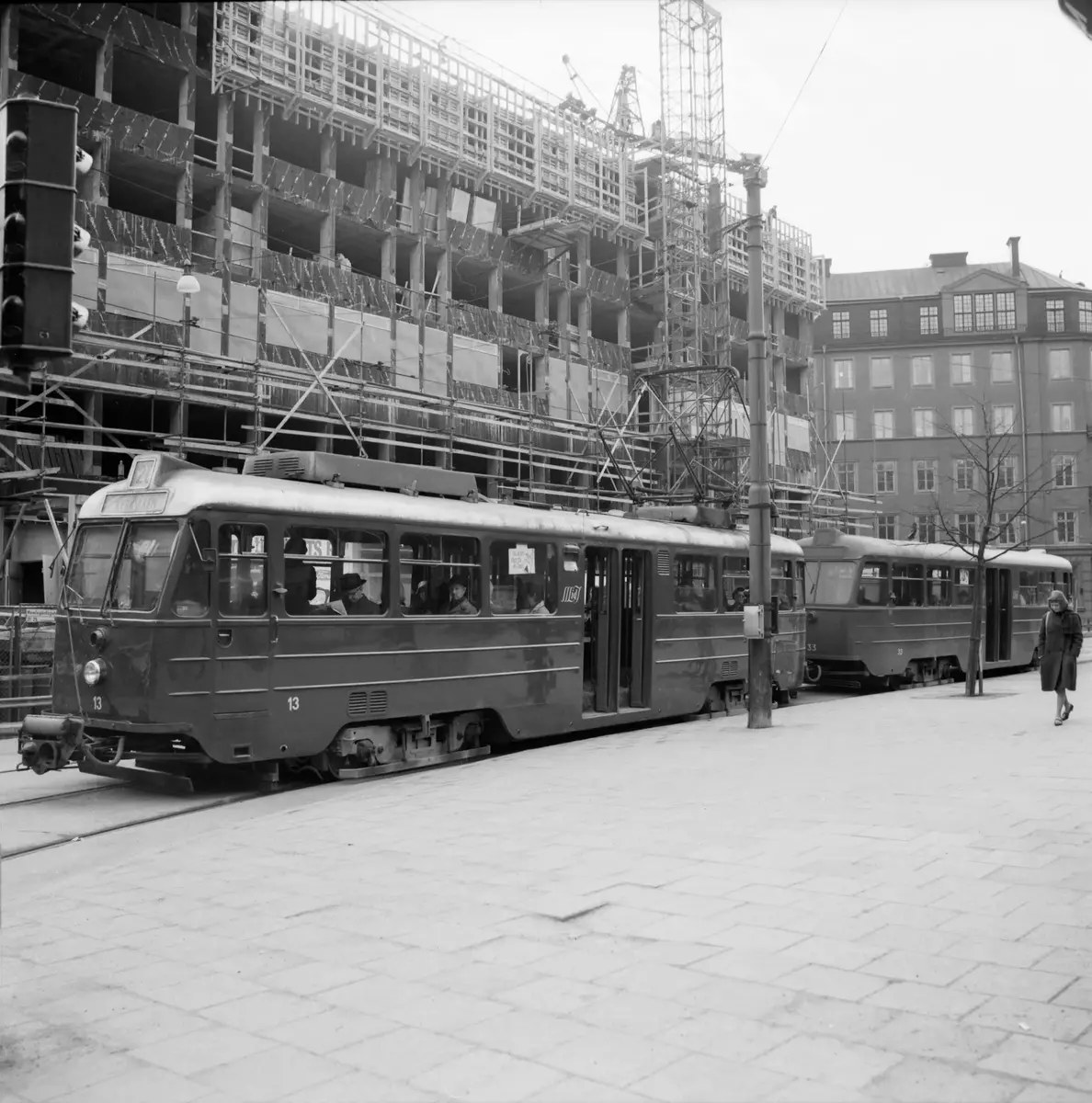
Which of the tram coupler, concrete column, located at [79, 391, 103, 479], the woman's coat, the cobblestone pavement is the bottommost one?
the cobblestone pavement

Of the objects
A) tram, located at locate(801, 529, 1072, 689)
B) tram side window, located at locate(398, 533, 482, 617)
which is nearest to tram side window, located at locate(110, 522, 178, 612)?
tram side window, located at locate(398, 533, 482, 617)

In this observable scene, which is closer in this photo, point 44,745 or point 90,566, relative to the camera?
point 44,745

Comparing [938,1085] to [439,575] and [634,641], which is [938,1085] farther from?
[634,641]

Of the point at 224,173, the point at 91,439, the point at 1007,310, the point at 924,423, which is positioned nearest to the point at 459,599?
the point at 91,439

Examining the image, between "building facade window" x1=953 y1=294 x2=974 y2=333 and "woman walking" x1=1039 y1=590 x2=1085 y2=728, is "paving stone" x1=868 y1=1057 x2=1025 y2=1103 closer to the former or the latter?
"woman walking" x1=1039 y1=590 x2=1085 y2=728

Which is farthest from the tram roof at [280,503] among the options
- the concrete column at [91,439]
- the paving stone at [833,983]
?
the concrete column at [91,439]

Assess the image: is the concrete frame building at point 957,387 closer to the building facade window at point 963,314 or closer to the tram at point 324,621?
the building facade window at point 963,314

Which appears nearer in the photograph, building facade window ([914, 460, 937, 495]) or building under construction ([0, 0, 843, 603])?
building under construction ([0, 0, 843, 603])

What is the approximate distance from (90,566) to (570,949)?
7246mm

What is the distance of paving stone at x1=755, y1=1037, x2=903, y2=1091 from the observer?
4027 mm

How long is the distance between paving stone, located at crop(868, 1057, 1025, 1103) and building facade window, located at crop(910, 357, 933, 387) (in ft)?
224

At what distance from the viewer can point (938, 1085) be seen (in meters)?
3.96

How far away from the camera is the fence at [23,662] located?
16.9 meters

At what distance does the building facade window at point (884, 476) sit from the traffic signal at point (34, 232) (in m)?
66.6
